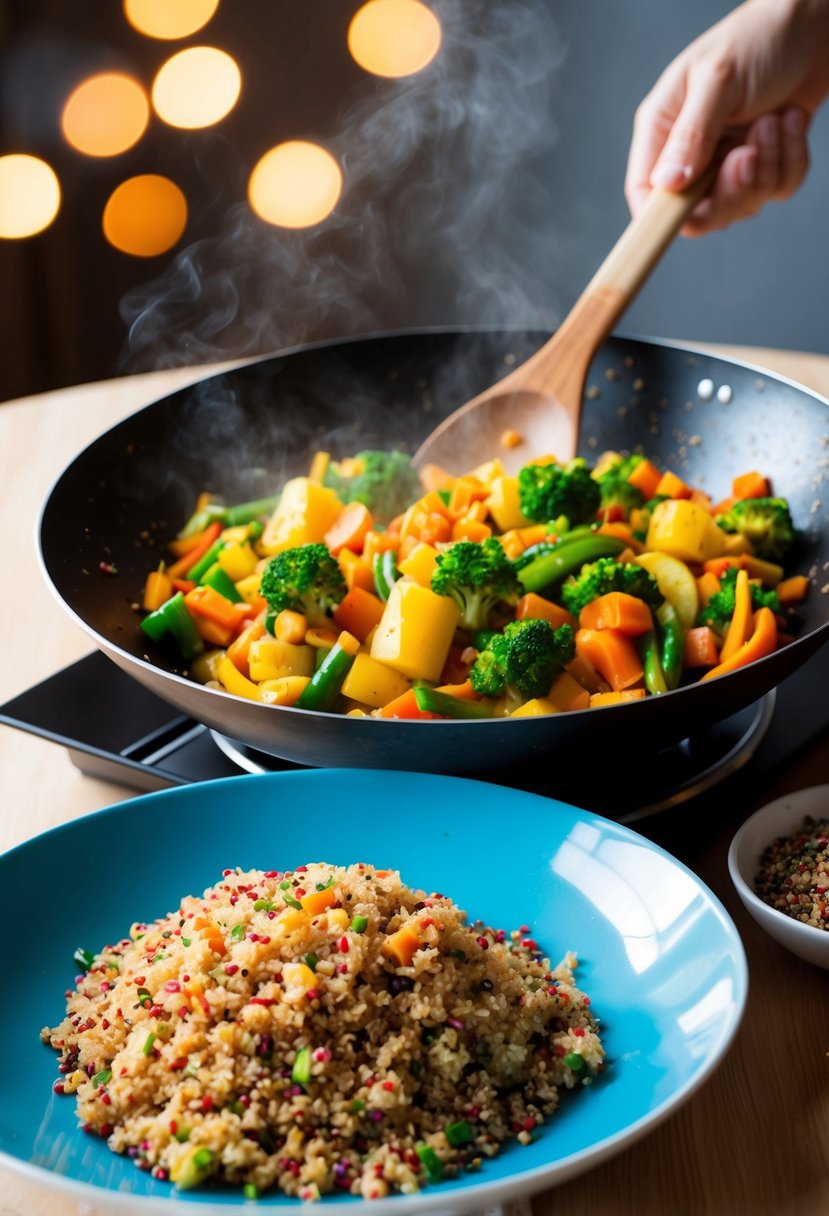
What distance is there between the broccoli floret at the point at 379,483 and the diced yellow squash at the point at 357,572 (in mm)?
298

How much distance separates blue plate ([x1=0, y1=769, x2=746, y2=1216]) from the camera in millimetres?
1045

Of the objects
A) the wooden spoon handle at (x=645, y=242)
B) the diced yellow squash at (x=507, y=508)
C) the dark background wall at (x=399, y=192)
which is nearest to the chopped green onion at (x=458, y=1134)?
the diced yellow squash at (x=507, y=508)

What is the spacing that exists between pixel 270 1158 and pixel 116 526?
1.28 meters

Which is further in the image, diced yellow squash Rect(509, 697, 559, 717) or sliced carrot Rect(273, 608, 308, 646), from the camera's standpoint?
sliced carrot Rect(273, 608, 308, 646)

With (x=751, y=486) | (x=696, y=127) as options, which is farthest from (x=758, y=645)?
(x=696, y=127)

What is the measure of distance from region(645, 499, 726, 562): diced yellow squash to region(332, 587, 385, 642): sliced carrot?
499mm

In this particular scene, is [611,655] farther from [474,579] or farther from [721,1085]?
[721,1085]

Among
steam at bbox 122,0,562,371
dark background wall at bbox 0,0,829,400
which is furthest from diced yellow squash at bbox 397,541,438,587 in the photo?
steam at bbox 122,0,562,371

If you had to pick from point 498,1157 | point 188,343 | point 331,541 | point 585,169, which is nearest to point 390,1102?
point 498,1157

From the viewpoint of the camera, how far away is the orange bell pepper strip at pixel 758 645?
69.6 inches

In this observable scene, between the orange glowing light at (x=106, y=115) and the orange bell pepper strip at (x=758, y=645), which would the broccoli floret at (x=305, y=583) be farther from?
the orange glowing light at (x=106, y=115)

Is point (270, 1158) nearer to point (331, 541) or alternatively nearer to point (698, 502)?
point (331, 541)

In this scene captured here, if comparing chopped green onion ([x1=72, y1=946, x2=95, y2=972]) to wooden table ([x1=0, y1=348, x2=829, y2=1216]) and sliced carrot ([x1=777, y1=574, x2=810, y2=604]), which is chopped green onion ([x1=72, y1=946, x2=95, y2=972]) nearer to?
wooden table ([x1=0, y1=348, x2=829, y2=1216])

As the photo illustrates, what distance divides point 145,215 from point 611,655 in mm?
3781
